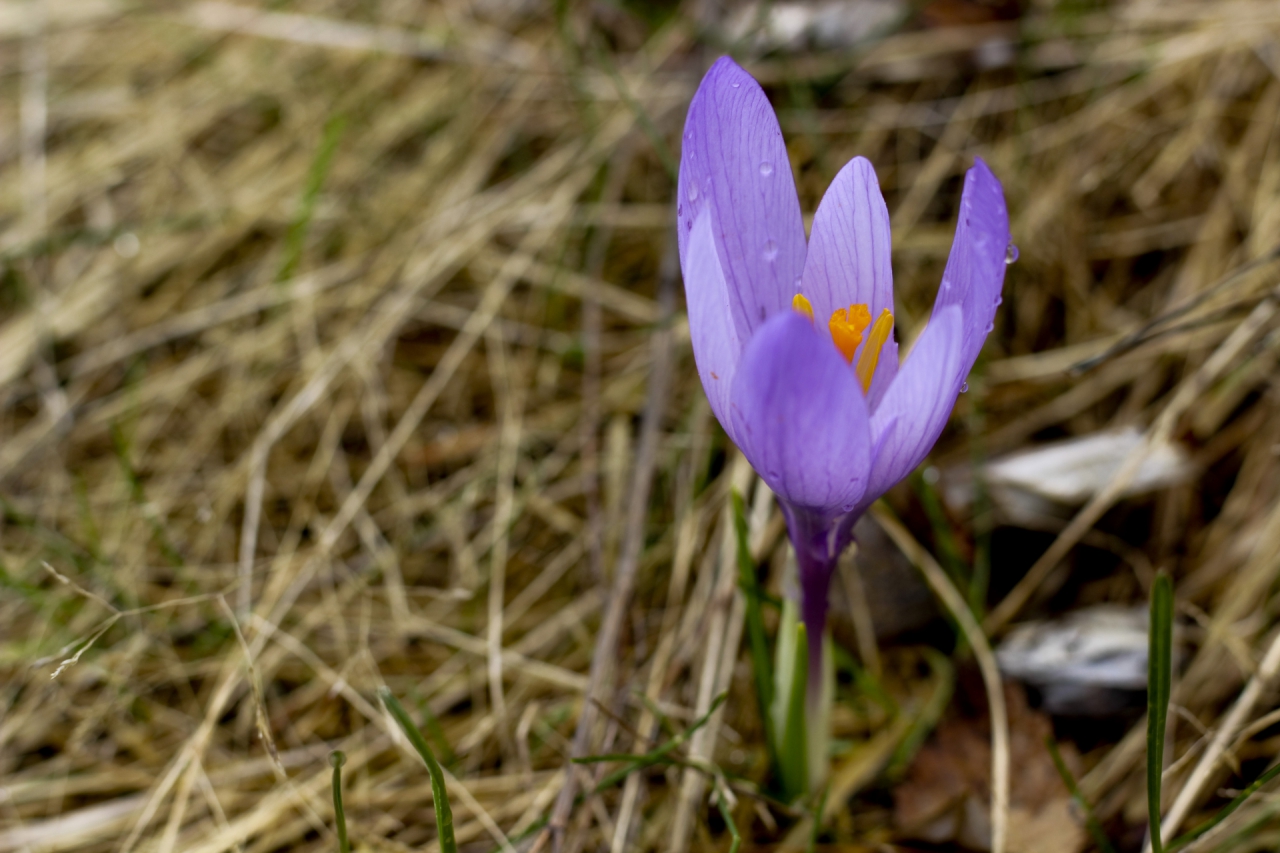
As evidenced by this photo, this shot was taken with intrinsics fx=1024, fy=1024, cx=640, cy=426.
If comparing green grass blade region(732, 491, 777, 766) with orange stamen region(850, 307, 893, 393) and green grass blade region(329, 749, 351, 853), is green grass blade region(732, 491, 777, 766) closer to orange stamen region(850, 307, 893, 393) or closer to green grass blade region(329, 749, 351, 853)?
orange stamen region(850, 307, 893, 393)

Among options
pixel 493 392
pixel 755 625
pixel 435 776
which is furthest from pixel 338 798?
pixel 493 392

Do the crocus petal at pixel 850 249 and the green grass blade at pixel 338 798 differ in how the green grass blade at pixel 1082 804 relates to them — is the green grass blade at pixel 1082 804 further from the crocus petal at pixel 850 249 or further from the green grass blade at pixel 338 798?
the green grass blade at pixel 338 798

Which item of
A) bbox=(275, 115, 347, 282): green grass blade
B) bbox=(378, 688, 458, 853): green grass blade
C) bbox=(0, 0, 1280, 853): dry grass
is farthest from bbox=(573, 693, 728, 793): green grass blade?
bbox=(275, 115, 347, 282): green grass blade

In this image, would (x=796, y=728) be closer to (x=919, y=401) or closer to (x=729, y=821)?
(x=729, y=821)

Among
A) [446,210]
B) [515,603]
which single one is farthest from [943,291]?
[446,210]

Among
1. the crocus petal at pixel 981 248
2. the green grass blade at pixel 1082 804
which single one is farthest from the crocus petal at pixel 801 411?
the green grass blade at pixel 1082 804

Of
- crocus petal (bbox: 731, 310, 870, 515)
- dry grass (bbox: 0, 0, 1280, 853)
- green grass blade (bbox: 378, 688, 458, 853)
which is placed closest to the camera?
crocus petal (bbox: 731, 310, 870, 515)

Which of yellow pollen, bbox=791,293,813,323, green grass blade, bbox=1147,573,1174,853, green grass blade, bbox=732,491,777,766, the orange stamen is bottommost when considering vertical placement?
green grass blade, bbox=732,491,777,766
